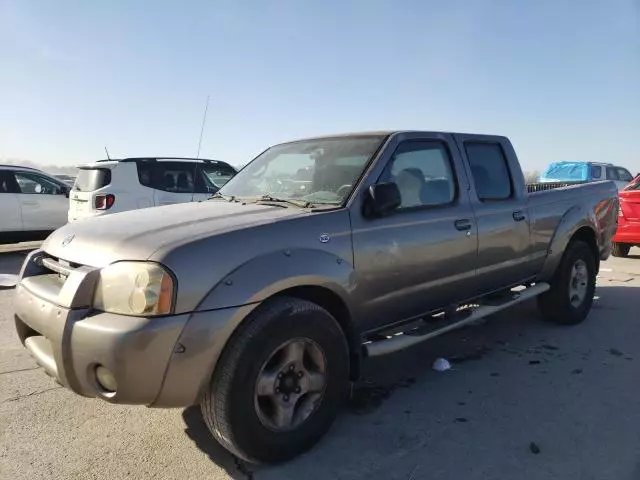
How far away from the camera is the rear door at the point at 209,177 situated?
9.49 m

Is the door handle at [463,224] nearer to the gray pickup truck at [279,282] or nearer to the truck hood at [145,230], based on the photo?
the gray pickup truck at [279,282]

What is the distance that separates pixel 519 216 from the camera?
15.4 feet

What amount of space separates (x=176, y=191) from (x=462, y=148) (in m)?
6.14

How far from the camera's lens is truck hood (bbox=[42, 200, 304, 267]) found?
265cm

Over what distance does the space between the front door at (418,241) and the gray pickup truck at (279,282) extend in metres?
0.01

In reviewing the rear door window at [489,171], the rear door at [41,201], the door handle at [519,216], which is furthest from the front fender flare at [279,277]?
the rear door at [41,201]

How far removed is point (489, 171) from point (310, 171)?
1.75m

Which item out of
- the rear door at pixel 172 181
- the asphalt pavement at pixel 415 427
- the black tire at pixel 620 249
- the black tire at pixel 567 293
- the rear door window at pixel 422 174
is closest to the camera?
the asphalt pavement at pixel 415 427

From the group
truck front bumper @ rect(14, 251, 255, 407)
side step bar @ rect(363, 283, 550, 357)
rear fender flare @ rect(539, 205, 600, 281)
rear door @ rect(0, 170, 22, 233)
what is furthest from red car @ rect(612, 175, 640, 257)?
rear door @ rect(0, 170, 22, 233)

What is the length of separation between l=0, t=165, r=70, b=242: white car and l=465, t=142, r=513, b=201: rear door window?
9100mm

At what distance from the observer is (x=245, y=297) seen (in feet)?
8.65

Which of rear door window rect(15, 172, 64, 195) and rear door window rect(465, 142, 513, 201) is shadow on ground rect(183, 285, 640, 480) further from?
rear door window rect(15, 172, 64, 195)

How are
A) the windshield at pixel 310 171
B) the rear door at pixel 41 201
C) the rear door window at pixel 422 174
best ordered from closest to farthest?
the windshield at pixel 310 171
the rear door window at pixel 422 174
the rear door at pixel 41 201

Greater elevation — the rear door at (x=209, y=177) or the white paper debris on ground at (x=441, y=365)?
the rear door at (x=209, y=177)
